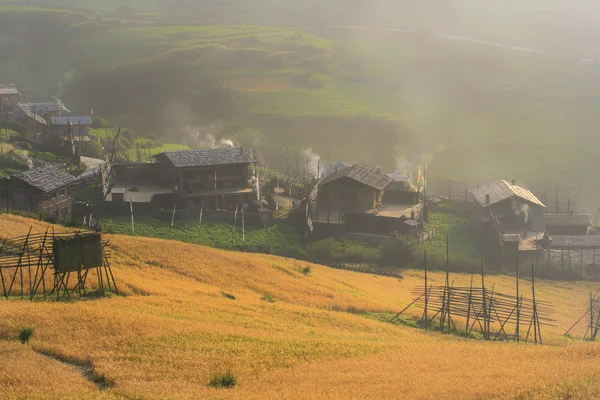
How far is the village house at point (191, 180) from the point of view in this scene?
66312 mm

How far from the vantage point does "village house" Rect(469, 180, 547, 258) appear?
67.4 metres

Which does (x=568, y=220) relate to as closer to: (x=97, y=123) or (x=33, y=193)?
(x=33, y=193)

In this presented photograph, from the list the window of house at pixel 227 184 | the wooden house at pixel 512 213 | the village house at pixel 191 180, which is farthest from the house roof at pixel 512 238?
the window of house at pixel 227 184

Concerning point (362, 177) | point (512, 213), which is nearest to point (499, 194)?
point (512, 213)

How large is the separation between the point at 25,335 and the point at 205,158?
139ft

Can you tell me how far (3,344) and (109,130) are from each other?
73.9 metres

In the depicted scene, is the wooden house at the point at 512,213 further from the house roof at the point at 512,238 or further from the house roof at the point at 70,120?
the house roof at the point at 70,120

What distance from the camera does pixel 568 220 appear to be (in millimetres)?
72125

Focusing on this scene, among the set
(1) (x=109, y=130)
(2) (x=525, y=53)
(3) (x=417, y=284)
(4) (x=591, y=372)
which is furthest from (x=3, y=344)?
(2) (x=525, y=53)

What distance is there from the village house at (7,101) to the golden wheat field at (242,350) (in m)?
44.7

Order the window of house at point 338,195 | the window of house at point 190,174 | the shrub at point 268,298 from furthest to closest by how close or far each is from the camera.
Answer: the window of house at point 338,195 < the window of house at point 190,174 < the shrub at point 268,298

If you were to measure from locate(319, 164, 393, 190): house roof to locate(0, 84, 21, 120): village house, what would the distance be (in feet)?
121

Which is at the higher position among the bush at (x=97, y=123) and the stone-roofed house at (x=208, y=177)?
the bush at (x=97, y=123)

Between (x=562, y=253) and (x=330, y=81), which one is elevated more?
(x=330, y=81)
